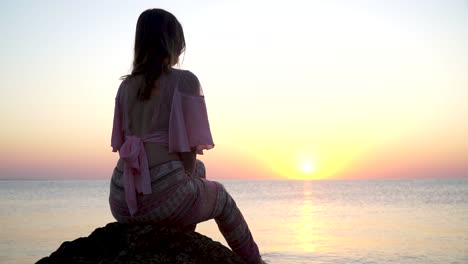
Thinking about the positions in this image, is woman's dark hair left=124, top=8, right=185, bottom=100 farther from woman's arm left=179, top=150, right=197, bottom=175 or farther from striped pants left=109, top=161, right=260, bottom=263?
striped pants left=109, top=161, right=260, bottom=263

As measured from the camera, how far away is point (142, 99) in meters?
4.51

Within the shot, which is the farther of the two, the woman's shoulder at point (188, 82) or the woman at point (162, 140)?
the woman's shoulder at point (188, 82)

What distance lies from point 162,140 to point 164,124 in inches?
4.8

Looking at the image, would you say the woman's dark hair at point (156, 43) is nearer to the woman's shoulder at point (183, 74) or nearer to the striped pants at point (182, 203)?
the woman's shoulder at point (183, 74)

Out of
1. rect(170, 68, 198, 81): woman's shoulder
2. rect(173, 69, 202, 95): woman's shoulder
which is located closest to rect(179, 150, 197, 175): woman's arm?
rect(173, 69, 202, 95): woman's shoulder

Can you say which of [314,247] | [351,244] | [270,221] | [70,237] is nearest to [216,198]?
[314,247]

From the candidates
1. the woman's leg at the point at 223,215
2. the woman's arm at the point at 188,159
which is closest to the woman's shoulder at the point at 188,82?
the woman's arm at the point at 188,159

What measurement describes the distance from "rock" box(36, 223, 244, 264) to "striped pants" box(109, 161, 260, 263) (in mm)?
88

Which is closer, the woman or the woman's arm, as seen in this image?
the woman

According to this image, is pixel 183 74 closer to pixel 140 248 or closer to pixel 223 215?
pixel 223 215

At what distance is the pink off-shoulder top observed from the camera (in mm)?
4379

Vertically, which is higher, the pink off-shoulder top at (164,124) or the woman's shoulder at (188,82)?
the woman's shoulder at (188,82)

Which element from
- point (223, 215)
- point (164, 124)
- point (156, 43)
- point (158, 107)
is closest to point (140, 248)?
point (223, 215)

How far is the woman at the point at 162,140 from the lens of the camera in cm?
439
